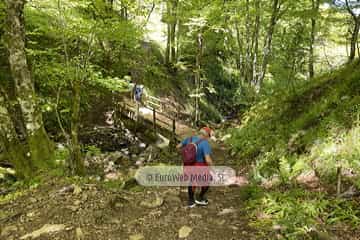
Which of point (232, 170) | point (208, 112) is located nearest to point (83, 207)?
point (232, 170)

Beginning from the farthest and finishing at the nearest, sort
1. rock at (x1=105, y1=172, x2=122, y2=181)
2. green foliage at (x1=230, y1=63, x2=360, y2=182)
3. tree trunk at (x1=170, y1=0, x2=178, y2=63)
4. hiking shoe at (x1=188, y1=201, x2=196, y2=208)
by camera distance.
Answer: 1. tree trunk at (x1=170, y1=0, x2=178, y2=63)
2. rock at (x1=105, y1=172, x2=122, y2=181)
3. green foliage at (x1=230, y1=63, x2=360, y2=182)
4. hiking shoe at (x1=188, y1=201, x2=196, y2=208)

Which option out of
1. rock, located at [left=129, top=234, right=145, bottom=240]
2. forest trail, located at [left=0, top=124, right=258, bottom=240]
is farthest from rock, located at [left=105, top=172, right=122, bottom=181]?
rock, located at [left=129, top=234, right=145, bottom=240]

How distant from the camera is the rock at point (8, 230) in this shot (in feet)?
14.3

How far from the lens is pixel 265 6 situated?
1595 cm

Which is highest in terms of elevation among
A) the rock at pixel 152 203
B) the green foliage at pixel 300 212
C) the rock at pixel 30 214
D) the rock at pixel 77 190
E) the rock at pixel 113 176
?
the green foliage at pixel 300 212

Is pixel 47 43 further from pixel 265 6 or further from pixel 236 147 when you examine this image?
pixel 265 6

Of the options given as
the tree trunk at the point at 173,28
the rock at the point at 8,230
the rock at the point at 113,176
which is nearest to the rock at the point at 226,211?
the rock at the point at 8,230

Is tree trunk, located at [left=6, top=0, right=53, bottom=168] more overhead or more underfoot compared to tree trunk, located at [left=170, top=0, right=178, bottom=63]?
more underfoot

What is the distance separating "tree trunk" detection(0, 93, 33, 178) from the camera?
6332mm

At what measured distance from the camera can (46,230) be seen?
14.1 ft

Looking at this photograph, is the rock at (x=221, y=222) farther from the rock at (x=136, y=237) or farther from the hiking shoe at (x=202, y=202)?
the rock at (x=136, y=237)

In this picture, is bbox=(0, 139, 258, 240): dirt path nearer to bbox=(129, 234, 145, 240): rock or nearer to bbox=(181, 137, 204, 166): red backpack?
bbox=(129, 234, 145, 240): rock

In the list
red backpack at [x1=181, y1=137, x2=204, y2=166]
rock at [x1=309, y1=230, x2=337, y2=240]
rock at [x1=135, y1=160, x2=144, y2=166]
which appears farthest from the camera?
rock at [x1=135, y1=160, x2=144, y2=166]

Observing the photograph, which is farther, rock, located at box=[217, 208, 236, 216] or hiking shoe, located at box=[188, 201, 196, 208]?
hiking shoe, located at box=[188, 201, 196, 208]
